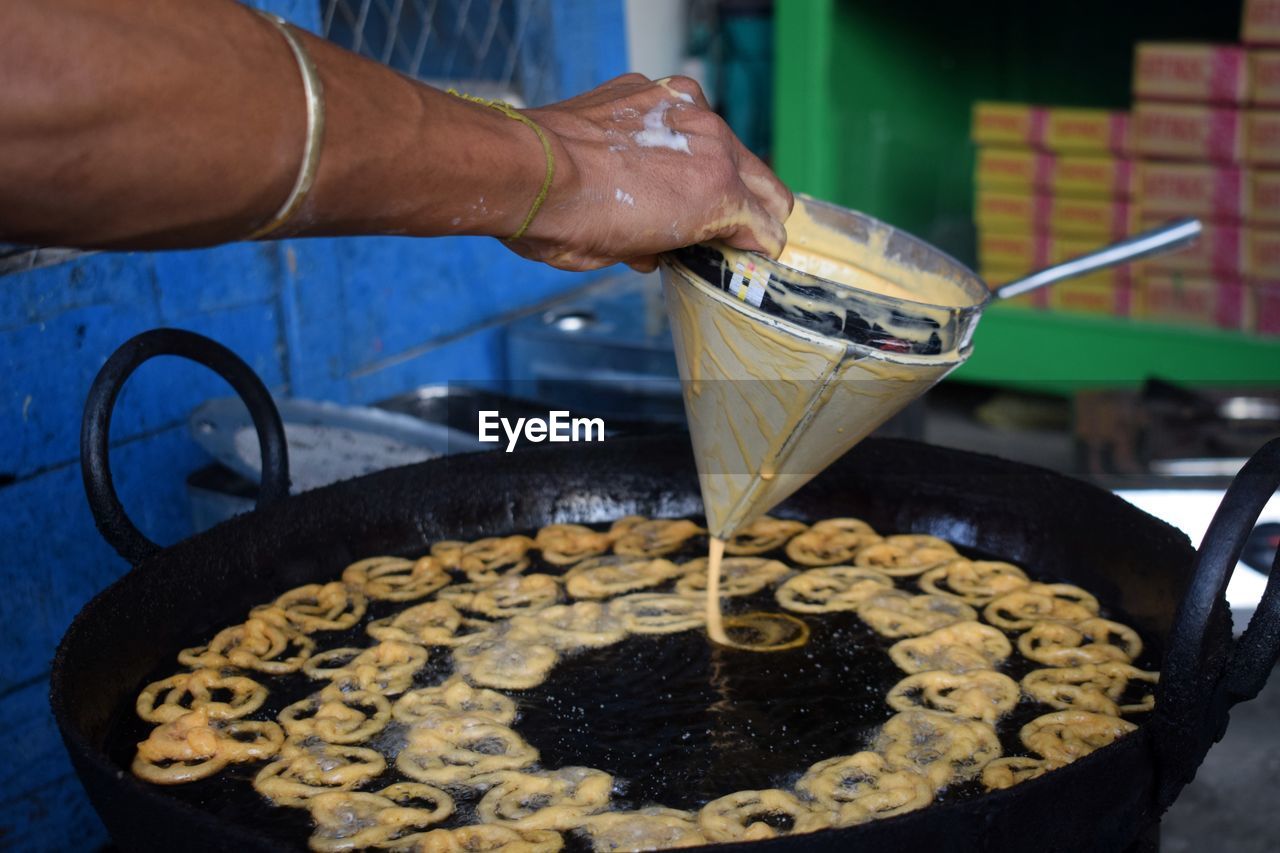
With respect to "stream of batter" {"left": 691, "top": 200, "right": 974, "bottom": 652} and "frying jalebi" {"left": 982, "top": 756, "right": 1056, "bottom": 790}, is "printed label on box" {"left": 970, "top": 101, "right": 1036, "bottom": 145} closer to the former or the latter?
"stream of batter" {"left": 691, "top": 200, "right": 974, "bottom": 652}

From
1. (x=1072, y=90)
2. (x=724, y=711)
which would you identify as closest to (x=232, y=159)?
(x=724, y=711)

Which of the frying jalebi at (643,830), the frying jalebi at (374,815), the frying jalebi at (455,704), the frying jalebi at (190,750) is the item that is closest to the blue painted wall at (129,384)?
the frying jalebi at (190,750)

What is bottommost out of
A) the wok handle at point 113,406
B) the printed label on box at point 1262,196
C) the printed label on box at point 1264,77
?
the wok handle at point 113,406

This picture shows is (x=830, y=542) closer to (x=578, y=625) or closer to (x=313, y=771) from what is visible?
(x=578, y=625)

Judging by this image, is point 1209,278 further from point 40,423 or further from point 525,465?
point 40,423

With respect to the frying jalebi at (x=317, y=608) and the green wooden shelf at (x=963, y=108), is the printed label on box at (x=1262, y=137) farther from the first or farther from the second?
the frying jalebi at (x=317, y=608)
